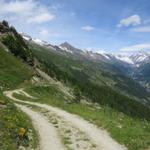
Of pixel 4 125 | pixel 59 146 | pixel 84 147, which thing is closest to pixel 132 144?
pixel 84 147

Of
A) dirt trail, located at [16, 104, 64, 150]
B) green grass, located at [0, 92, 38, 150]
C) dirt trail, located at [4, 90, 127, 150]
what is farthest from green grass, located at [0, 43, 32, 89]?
green grass, located at [0, 92, 38, 150]

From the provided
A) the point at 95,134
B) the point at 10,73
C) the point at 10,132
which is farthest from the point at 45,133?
the point at 10,73

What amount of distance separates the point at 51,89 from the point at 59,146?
54221mm

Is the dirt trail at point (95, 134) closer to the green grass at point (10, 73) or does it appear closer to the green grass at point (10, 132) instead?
the green grass at point (10, 132)

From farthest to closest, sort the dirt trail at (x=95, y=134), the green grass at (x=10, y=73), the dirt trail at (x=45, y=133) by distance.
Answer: the green grass at (x=10, y=73) < the dirt trail at (x=95, y=134) < the dirt trail at (x=45, y=133)

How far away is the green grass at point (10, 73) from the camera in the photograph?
73494 mm

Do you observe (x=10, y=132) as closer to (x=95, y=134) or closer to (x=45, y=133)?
(x=45, y=133)

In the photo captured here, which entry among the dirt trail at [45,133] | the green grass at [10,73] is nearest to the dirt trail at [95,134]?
the dirt trail at [45,133]

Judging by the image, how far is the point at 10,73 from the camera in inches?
3383

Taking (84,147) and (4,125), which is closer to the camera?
(84,147)

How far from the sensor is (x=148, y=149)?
80.7ft

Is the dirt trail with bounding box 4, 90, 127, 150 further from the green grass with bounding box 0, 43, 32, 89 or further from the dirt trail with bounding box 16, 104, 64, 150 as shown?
the green grass with bounding box 0, 43, 32, 89

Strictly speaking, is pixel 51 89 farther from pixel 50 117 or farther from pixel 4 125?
pixel 4 125

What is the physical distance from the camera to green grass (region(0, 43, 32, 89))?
73494 millimetres
